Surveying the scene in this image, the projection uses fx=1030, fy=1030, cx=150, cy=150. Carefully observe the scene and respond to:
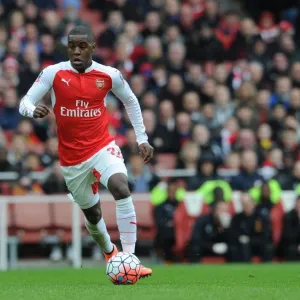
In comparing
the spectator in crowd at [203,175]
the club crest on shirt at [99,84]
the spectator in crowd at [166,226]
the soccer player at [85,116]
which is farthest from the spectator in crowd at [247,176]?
the club crest on shirt at [99,84]

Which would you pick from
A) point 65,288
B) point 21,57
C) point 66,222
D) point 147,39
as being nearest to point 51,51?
point 21,57

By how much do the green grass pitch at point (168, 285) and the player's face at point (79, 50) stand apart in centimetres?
212

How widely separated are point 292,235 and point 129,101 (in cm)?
636

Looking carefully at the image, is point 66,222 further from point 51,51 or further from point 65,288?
point 65,288

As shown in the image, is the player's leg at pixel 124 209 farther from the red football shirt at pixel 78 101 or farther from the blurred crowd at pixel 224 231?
the blurred crowd at pixel 224 231

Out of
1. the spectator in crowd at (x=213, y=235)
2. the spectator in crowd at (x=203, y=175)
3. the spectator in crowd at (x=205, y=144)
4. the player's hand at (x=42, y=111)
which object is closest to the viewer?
the player's hand at (x=42, y=111)

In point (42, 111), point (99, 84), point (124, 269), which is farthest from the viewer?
point (99, 84)

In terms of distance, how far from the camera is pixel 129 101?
33.8ft

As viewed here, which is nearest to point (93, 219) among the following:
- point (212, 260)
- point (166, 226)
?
point (166, 226)

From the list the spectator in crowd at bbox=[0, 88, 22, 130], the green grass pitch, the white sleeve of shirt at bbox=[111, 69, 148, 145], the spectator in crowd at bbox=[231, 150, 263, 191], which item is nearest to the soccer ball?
the green grass pitch

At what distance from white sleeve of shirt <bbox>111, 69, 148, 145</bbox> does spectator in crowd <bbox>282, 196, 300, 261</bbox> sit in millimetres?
6237

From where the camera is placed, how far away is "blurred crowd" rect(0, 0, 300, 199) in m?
16.6

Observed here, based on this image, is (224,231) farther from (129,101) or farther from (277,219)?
(129,101)

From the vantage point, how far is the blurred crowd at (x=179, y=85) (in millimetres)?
16609
